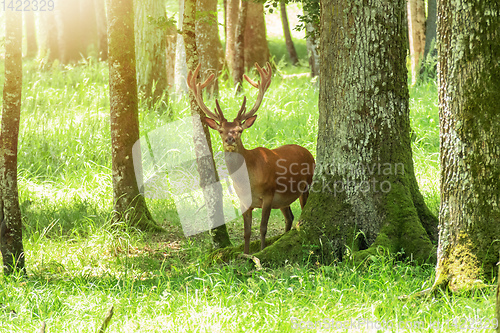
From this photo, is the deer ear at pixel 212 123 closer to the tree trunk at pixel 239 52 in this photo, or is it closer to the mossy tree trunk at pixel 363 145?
the mossy tree trunk at pixel 363 145

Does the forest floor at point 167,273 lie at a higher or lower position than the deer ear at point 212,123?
lower

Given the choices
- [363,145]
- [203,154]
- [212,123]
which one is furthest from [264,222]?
[363,145]

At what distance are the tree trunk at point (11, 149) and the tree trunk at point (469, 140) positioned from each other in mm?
4227

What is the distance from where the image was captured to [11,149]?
5.79 metres

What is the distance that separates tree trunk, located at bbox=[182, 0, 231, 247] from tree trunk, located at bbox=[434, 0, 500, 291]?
9.60 feet

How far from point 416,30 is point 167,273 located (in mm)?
10420

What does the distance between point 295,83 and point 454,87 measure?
10.4 metres

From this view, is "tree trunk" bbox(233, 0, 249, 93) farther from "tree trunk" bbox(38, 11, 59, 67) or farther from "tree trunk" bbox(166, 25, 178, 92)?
"tree trunk" bbox(38, 11, 59, 67)

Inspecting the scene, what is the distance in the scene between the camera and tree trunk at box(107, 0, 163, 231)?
686cm

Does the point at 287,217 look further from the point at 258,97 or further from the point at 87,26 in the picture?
the point at 87,26

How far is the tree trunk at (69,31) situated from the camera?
19750 mm

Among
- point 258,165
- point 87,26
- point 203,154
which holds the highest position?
point 87,26

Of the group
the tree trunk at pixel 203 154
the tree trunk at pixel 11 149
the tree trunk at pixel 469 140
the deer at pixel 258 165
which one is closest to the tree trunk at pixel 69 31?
the tree trunk at pixel 203 154

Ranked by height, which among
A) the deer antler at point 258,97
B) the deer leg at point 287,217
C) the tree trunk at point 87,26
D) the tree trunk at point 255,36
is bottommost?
the deer leg at point 287,217
